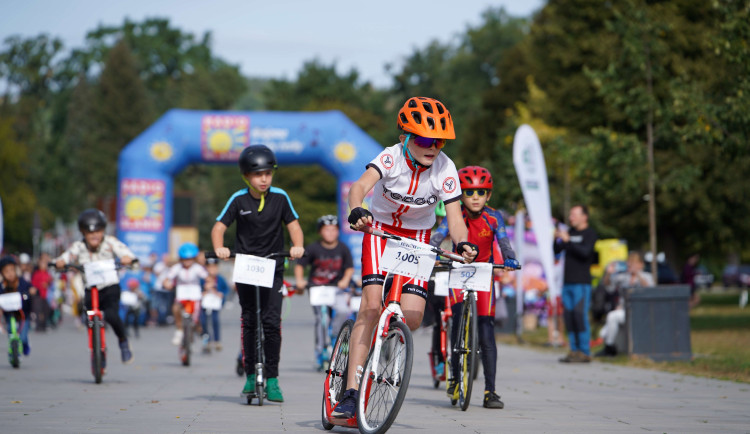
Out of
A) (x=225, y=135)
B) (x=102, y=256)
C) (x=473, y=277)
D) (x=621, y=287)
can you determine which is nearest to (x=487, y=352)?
(x=473, y=277)

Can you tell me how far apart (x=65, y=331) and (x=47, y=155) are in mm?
67510

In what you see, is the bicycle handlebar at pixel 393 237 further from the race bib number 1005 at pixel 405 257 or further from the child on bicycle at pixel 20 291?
the child on bicycle at pixel 20 291

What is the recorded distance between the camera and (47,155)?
91.4 meters

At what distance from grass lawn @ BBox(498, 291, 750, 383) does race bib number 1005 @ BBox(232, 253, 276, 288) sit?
542 cm

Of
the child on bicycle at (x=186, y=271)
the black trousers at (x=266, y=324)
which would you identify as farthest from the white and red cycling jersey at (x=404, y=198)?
the child on bicycle at (x=186, y=271)

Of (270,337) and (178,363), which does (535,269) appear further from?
(270,337)

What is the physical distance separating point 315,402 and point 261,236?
148 cm

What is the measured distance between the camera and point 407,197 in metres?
6.93

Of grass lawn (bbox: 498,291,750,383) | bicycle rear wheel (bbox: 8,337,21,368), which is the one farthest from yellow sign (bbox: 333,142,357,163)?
bicycle rear wheel (bbox: 8,337,21,368)

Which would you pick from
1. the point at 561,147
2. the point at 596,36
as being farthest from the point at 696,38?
the point at 561,147

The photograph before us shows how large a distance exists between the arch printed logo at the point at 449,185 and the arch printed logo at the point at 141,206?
23.9m

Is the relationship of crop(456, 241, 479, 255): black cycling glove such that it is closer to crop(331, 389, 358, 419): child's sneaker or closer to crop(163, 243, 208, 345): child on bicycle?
crop(331, 389, 358, 419): child's sneaker

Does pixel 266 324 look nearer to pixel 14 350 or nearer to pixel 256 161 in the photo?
pixel 256 161

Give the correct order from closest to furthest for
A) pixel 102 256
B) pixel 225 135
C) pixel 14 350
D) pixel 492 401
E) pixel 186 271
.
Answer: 1. pixel 492 401
2. pixel 102 256
3. pixel 14 350
4. pixel 186 271
5. pixel 225 135
